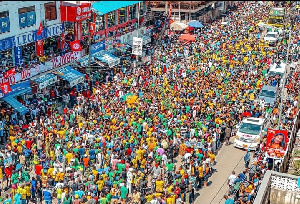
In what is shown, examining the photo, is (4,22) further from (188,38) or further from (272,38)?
(272,38)

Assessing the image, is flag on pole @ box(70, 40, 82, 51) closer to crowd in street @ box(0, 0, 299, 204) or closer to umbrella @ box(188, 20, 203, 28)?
crowd in street @ box(0, 0, 299, 204)

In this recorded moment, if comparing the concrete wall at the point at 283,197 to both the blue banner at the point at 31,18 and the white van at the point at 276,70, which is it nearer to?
the blue banner at the point at 31,18

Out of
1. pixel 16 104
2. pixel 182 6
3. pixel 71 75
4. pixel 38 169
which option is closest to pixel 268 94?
pixel 71 75

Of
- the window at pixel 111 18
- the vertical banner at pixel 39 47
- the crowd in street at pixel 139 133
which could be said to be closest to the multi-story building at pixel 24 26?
the vertical banner at pixel 39 47

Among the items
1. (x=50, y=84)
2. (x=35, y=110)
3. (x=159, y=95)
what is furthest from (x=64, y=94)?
(x=159, y=95)

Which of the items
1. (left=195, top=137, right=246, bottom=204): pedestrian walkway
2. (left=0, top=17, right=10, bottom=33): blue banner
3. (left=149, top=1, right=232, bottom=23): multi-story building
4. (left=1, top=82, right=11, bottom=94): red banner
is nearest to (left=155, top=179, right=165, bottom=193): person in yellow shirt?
(left=195, top=137, right=246, bottom=204): pedestrian walkway

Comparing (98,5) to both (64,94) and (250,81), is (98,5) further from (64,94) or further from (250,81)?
(250,81)
